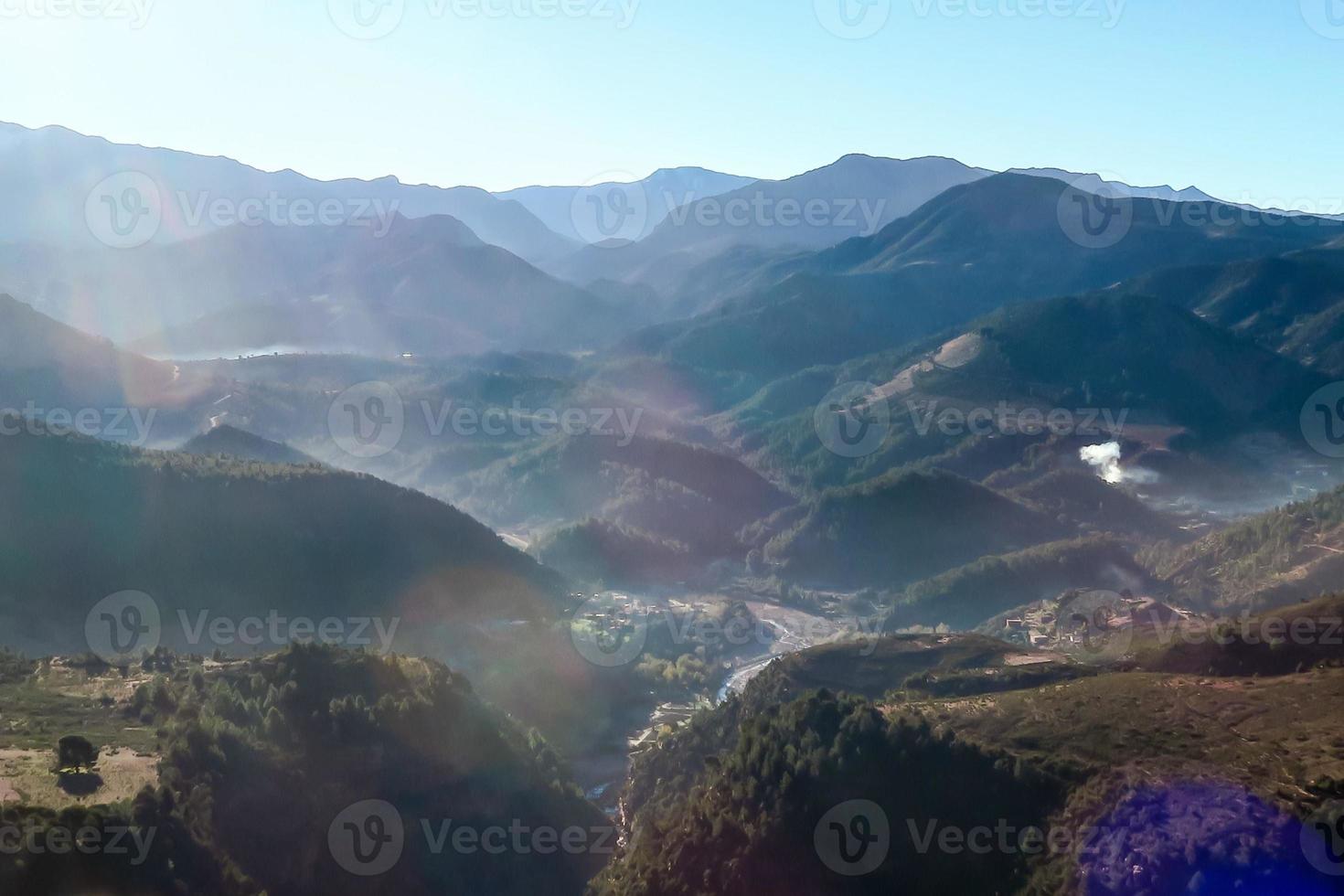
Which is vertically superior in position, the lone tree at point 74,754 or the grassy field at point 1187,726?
the grassy field at point 1187,726

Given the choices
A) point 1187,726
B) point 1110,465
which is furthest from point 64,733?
point 1110,465

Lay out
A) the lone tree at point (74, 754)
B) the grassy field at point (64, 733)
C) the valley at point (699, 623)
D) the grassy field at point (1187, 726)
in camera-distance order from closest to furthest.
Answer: the grassy field at point (1187, 726), the grassy field at point (64, 733), the valley at point (699, 623), the lone tree at point (74, 754)

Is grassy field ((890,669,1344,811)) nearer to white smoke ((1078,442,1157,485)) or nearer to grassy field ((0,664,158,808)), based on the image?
grassy field ((0,664,158,808))

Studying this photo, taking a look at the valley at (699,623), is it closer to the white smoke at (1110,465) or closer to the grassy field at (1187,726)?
the grassy field at (1187,726)

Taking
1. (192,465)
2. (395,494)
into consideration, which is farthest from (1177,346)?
(192,465)

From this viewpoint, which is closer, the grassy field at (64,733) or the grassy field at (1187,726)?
the grassy field at (1187,726)

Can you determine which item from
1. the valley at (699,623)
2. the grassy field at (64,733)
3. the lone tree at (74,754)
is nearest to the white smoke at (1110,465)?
the valley at (699,623)

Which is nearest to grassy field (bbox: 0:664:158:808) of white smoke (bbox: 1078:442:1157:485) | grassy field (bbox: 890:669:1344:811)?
grassy field (bbox: 890:669:1344:811)
